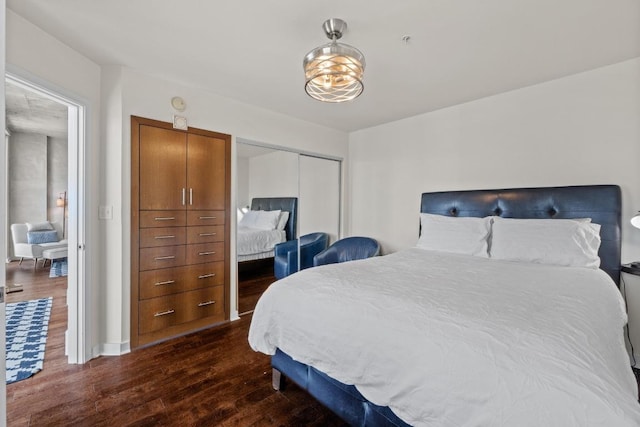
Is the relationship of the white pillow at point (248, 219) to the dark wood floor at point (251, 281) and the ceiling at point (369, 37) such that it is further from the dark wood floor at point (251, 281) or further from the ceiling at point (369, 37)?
the ceiling at point (369, 37)

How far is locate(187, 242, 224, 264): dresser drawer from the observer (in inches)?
108

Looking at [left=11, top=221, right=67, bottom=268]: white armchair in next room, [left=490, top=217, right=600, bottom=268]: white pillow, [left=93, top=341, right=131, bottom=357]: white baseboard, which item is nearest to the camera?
[left=490, top=217, right=600, bottom=268]: white pillow

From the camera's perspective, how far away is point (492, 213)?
2.80m

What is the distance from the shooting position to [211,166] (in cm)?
287

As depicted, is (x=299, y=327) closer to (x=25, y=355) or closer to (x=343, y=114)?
(x=25, y=355)

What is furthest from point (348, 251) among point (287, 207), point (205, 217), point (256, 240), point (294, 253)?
point (205, 217)

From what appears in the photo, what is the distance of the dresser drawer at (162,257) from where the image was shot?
98.0 inches

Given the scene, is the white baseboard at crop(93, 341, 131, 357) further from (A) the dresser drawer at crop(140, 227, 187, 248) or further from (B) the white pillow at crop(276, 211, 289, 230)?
(B) the white pillow at crop(276, 211, 289, 230)

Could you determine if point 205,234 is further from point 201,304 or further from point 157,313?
point 157,313

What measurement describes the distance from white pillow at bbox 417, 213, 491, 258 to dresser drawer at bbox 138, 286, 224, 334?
7.36 feet

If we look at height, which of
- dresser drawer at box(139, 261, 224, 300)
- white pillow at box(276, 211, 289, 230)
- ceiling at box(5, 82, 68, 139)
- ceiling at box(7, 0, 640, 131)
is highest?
ceiling at box(5, 82, 68, 139)

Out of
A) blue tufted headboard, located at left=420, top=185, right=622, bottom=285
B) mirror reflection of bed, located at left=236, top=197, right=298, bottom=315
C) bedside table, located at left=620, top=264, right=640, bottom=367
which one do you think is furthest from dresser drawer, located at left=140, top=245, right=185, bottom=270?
bedside table, located at left=620, top=264, right=640, bottom=367

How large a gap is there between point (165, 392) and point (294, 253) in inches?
80.8

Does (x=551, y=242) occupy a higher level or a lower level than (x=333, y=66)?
lower
